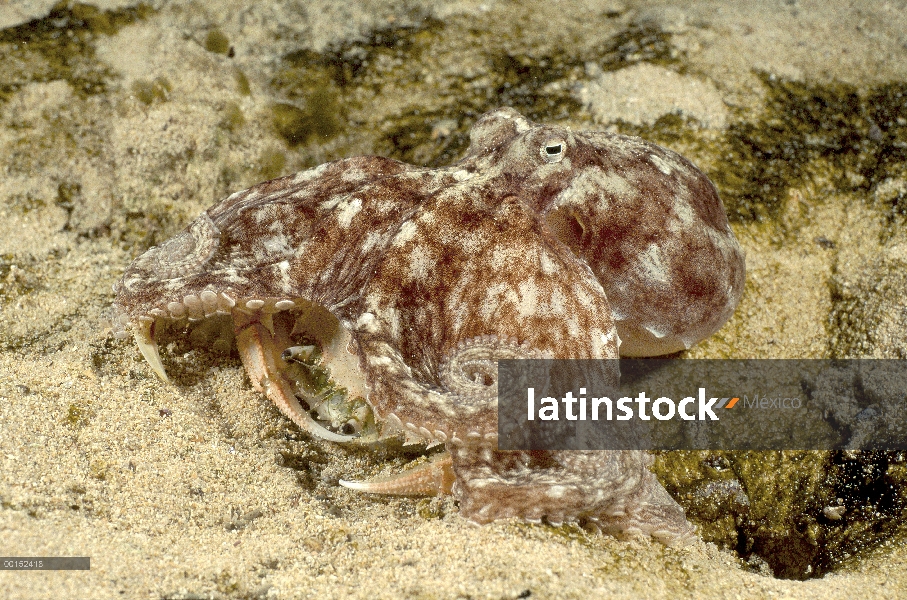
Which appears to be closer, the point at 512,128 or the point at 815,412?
the point at 512,128

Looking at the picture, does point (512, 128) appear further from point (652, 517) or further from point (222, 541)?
point (222, 541)

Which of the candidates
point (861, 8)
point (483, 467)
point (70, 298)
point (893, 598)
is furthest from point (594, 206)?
point (861, 8)

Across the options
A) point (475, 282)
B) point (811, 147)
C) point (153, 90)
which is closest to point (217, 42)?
point (153, 90)

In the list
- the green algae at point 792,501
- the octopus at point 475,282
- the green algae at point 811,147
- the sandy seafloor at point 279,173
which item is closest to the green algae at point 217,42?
the sandy seafloor at point 279,173

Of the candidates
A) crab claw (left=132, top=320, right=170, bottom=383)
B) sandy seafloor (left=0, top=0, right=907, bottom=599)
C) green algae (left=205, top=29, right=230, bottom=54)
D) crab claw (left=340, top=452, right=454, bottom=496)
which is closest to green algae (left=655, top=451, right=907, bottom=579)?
sandy seafloor (left=0, top=0, right=907, bottom=599)

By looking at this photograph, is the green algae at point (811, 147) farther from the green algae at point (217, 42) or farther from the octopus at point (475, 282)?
the green algae at point (217, 42)

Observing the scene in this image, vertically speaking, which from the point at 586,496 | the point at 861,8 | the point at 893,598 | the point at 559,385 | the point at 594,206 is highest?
the point at 861,8
